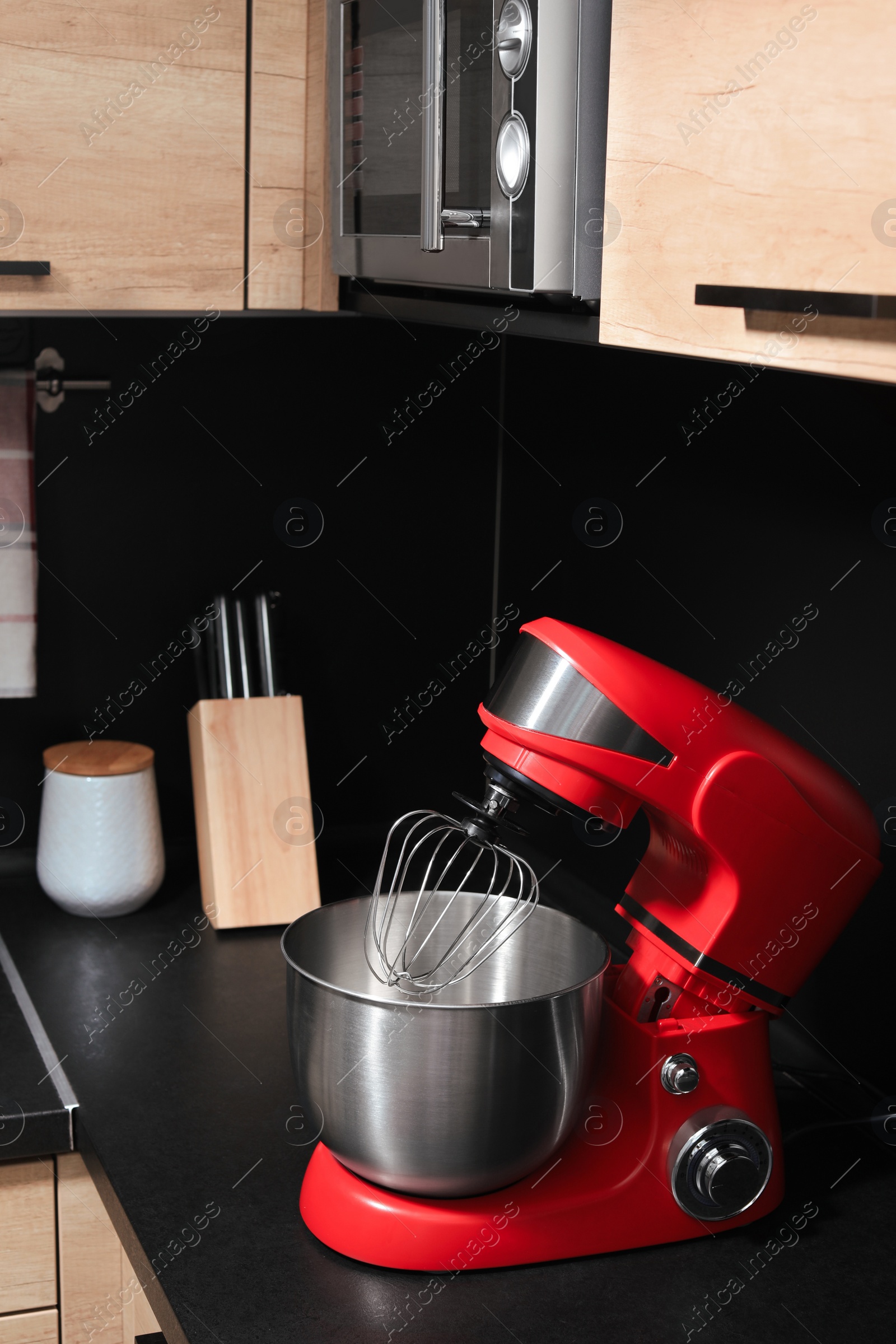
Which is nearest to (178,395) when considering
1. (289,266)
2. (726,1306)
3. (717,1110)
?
(289,266)

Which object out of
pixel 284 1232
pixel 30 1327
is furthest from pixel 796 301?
pixel 30 1327

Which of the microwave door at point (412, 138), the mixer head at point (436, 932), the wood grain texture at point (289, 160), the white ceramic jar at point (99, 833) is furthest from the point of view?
the white ceramic jar at point (99, 833)

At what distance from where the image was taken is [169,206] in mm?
1232

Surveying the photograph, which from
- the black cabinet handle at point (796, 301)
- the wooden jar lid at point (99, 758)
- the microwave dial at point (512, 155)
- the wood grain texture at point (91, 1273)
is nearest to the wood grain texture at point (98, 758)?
the wooden jar lid at point (99, 758)

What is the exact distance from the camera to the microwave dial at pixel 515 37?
0.82 metres

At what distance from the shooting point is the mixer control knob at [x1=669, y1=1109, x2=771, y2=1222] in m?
0.96

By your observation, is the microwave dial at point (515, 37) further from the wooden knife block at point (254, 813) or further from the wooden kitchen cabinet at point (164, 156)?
the wooden knife block at point (254, 813)

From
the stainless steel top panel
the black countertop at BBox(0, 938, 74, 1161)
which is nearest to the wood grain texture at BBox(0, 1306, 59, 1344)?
the black countertop at BBox(0, 938, 74, 1161)

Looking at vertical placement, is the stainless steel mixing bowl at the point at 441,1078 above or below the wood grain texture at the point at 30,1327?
above

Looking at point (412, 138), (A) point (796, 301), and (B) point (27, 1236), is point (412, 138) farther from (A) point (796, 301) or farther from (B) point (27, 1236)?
(B) point (27, 1236)

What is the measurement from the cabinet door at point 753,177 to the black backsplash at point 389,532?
48cm

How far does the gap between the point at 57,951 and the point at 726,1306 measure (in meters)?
0.84

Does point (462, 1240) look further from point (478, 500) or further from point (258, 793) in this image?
point (478, 500)

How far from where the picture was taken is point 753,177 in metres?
0.67
